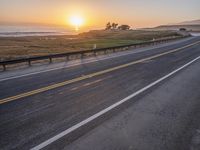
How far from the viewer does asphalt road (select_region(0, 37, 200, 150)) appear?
19.1ft

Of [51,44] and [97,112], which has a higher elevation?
[97,112]

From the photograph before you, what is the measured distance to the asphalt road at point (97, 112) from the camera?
5.81 metres

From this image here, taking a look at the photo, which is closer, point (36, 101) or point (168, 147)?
point (168, 147)

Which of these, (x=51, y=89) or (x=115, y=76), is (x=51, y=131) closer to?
(x=51, y=89)

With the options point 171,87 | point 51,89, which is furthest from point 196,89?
point 51,89

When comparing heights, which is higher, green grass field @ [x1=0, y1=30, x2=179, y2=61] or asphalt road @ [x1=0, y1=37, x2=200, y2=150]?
asphalt road @ [x1=0, y1=37, x2=200, y2=150]

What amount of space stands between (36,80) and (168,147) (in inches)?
334

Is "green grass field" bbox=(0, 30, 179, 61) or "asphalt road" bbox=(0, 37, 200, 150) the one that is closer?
"asphalt road" bbox=(0, 37, 200, 150)

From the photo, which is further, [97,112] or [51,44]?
[51,44]

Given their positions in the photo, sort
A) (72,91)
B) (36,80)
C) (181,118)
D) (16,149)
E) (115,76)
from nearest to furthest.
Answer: (16,149)
(181,118)
(72,91)
(36,80)
(115,76)

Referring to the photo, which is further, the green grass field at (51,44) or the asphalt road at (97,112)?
the green grass field at (51,44)

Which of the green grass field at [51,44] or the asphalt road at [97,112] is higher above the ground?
the asphalt road at [97,112]

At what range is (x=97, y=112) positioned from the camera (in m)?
7.73

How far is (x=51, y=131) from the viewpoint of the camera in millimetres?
6293
